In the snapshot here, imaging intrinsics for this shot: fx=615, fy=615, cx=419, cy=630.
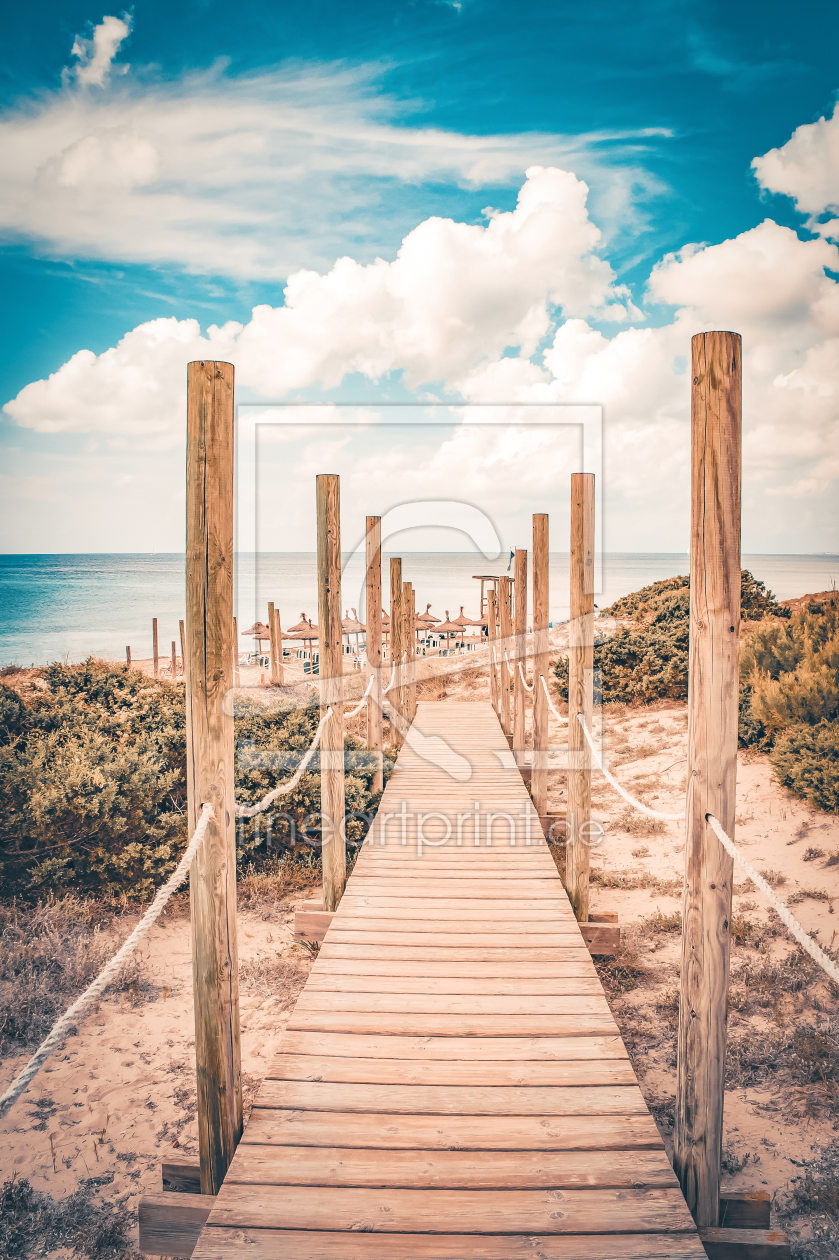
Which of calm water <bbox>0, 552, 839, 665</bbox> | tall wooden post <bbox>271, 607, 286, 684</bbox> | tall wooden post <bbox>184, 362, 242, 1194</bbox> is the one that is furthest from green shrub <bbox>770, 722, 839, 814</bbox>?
calm water <bbox>0, 552, 839, 665</bbox>

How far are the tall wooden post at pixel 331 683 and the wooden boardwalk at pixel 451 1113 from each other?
1.01 ft

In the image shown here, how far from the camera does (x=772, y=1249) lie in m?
1.91

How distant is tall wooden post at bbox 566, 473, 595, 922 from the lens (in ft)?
13.4

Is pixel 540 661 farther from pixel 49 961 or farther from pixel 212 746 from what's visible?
pixel 49 961

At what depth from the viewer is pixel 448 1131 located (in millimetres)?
2152

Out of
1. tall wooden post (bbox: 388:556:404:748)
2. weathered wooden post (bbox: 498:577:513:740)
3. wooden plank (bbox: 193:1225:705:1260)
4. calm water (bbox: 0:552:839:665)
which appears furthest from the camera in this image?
calm water (bbox: 0:552:839:665)

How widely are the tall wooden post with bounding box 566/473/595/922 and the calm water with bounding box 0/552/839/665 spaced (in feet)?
95.0

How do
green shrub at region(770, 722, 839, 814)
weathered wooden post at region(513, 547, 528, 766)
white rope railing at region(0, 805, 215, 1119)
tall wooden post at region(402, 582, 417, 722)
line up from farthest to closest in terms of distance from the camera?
tall wooden post at region(402, 582, 417, 722) → weathered wooden post at region(513, 547, 528, 766) → green shrub at region(770, 722, 839, 814) → white rope railing at region(0, 805, 215, 1119)

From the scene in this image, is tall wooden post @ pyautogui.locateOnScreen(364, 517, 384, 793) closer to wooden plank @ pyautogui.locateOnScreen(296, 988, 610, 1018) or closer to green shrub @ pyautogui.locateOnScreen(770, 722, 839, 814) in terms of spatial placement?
wooden plank @ pyautogui.locateOnScreen(296, 988, 610, 1018)

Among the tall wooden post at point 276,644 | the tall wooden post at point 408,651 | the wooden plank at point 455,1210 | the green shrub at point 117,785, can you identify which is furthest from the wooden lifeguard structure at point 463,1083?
the tall wooden post at point 276,644

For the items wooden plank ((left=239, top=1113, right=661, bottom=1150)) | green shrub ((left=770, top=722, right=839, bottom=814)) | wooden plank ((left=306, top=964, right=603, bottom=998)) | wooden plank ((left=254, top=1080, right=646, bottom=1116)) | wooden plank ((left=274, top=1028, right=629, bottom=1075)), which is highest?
green shrub ((left=770, top=722, right=839, bottom=814))

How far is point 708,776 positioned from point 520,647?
6.62 meters

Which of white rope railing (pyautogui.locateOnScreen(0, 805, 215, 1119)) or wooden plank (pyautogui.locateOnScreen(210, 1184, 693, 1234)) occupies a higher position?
white rope railing (pyautogui.locateOnScreen(0, 805, 215, 1119))

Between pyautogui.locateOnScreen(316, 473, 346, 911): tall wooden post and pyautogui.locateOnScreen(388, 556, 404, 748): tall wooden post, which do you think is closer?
pyautogui.locateOnScreen(316, 473, 346, 911): tall wooden post
